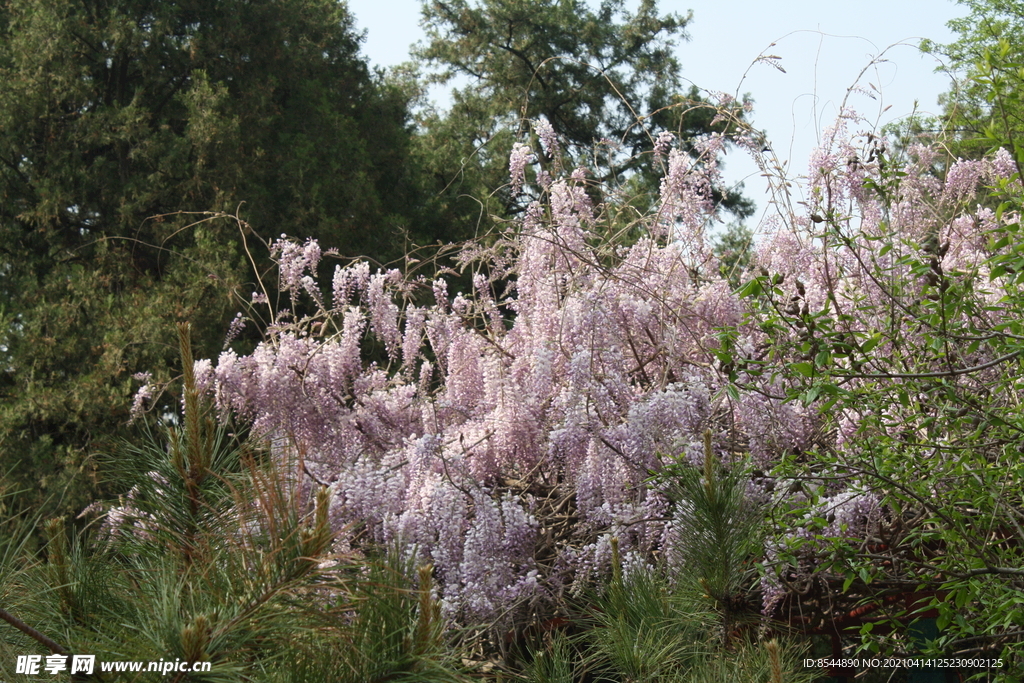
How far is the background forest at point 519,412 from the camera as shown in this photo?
161cm

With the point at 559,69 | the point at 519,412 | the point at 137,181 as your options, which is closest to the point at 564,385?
the point at 519,412

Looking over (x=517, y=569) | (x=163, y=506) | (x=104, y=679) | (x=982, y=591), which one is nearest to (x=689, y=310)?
(x=517, y=569)

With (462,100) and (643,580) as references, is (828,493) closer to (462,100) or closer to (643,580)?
(643,580)

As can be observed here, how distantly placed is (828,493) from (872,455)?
78 centimetres

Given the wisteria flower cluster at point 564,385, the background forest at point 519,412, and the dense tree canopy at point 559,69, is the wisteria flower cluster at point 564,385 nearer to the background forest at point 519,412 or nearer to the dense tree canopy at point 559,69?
the background forest at point 519,412

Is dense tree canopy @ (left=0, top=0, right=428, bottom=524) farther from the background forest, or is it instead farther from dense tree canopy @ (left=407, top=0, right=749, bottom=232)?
dense tree canopy @ (left=407, top=0, right=749, bottom=232)

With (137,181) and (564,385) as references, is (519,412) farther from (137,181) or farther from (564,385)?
(137,181)

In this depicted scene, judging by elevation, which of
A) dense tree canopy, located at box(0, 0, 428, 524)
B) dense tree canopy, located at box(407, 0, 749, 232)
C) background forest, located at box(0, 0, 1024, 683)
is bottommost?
background forest, located at box(0, 0, 1024, 683)

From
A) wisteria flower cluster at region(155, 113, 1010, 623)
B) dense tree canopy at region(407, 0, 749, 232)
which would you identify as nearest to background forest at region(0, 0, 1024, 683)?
wisteria flower cluster at region(155, 113, 1010, 623)

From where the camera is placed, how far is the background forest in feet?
5.29

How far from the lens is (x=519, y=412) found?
3803 mm

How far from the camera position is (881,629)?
3.35 m

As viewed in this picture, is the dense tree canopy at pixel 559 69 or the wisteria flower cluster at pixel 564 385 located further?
the dense tree canopy at pixel 559 69

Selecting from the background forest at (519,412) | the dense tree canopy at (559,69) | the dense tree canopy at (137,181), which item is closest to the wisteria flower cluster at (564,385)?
the background forest at (519,412)
